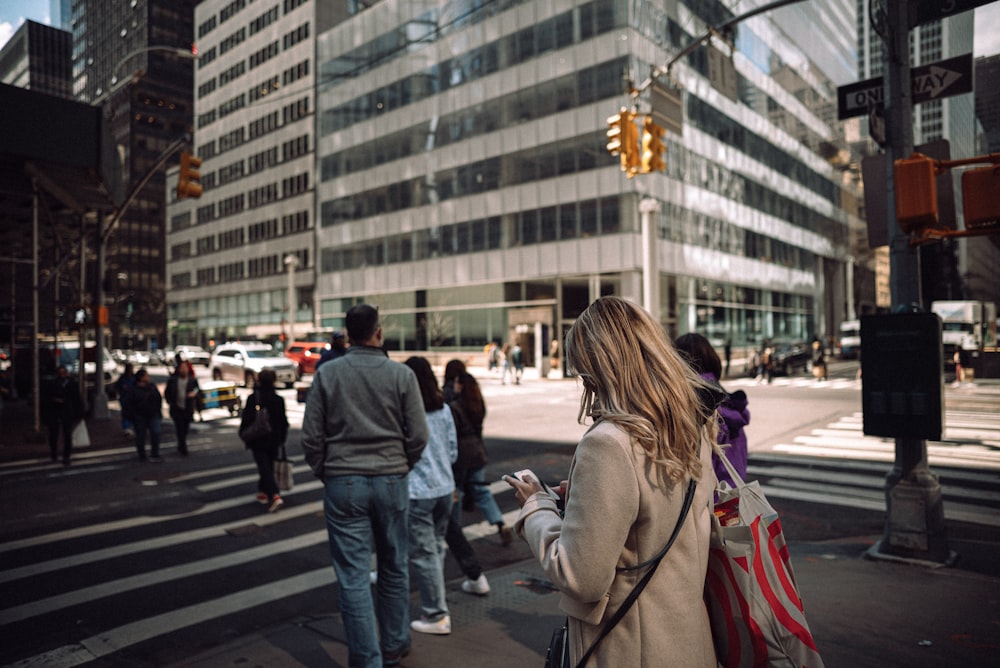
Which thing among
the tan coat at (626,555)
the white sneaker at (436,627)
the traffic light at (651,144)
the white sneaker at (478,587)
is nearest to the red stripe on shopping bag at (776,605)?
the tan coat at (626,555)

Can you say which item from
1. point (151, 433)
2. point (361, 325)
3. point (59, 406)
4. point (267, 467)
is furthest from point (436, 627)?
point (59, 406)

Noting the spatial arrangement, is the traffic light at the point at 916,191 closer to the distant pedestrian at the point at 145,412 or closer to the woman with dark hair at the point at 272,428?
the woman with dark hair at the point at 272,428

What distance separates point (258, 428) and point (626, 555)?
23.9 ft

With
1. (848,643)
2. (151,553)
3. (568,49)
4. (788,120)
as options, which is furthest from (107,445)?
(788,120)

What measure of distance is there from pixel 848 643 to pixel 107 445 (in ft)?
49.7

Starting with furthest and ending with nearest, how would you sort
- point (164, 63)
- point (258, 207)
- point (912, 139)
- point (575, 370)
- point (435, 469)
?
point (164, 63) < point (258, 207) < point (912, 139) < point (435, 469) < point (575, 370)

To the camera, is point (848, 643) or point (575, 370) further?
point (848, 643)

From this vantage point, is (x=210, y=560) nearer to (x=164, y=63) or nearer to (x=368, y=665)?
(x=368, y=665)

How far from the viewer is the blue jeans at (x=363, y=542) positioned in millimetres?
3727

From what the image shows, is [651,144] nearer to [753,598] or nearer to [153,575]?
[153,575]

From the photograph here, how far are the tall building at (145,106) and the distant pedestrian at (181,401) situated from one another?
8628 centimetres

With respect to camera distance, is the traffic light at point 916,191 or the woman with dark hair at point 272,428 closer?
the traffic light at point 916,191

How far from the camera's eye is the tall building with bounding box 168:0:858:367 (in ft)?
115

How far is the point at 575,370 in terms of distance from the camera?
6.89ft
